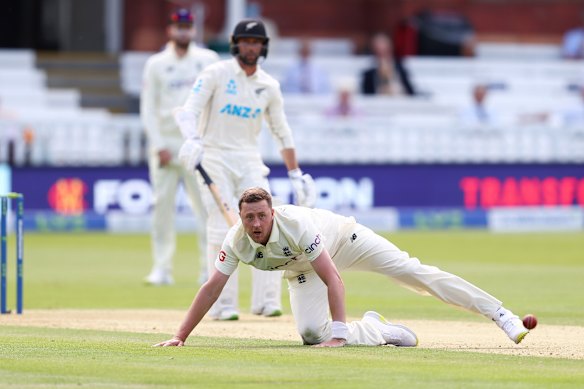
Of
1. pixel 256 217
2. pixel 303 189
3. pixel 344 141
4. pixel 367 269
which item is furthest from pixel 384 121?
pixel 256 217

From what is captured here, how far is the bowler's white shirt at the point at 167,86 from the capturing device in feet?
41.2

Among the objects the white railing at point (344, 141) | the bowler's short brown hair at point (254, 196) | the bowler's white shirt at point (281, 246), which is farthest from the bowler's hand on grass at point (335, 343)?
the white railing at point (344, 141)

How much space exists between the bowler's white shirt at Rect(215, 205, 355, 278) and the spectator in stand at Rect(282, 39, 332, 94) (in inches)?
562

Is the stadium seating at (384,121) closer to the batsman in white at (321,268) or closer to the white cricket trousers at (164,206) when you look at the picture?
the white cricket trousers at (164,206)

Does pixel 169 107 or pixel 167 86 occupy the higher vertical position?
pixel 167 86

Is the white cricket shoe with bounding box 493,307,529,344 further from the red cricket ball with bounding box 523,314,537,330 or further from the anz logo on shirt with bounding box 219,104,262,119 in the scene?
the anz logo on shirt with bounding box 219,104,262,119

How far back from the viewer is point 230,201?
10.1 m

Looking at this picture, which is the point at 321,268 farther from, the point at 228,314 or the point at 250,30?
the point at 250,30

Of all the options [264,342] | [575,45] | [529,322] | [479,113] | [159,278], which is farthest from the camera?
[575,45]

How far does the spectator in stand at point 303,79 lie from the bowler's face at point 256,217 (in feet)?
47.7

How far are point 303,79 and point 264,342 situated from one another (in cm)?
1437

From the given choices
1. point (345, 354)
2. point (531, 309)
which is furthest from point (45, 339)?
point (531, 309)

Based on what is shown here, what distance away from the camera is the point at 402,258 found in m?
8.31

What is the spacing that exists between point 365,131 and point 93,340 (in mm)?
12564
